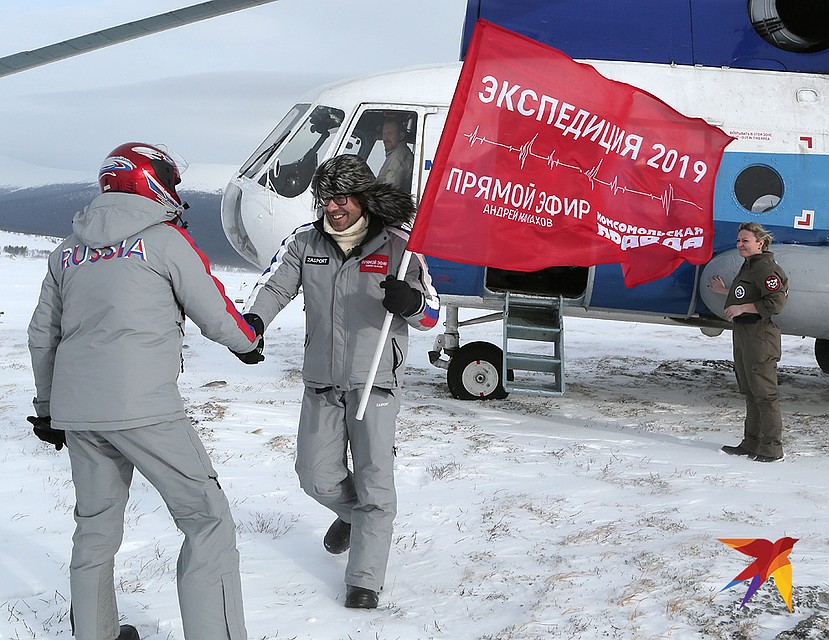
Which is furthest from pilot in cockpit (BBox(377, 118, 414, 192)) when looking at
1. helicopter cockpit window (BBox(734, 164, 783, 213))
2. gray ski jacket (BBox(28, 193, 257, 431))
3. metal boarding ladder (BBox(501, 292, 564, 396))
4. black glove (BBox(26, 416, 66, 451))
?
black glove (BBox(26, 416, 66, 451))

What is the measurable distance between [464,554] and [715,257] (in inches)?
171

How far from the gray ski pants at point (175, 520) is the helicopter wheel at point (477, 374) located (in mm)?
5315

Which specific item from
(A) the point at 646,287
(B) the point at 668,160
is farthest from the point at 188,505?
(A) the point at 646,287

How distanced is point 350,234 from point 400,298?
471mm

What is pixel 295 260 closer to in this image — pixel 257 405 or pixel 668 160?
pixel 668 160

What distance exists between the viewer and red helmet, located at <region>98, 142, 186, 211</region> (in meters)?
2.78

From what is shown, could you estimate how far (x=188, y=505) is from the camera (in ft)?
9.03

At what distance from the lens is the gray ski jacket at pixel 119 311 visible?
266 cm

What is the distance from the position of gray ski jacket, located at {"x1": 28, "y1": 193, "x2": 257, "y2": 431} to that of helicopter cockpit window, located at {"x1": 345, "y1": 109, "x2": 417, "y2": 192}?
4.75 metres

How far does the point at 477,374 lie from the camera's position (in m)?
8.00

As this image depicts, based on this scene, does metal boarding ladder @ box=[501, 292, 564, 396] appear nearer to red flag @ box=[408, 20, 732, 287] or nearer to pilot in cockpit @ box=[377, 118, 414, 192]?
pilot in cockpit @ box=[377, 118, 414, 192]

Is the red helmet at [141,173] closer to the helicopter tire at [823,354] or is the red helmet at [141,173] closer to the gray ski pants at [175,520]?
the gray ski pants at [175,520]

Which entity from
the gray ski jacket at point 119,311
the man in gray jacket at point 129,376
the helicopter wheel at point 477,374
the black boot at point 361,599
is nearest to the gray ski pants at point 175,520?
the man in gray jacket at point 129,376

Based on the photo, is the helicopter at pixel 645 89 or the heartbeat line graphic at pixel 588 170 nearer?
the heartbeat line graphic at pixel 588 170
